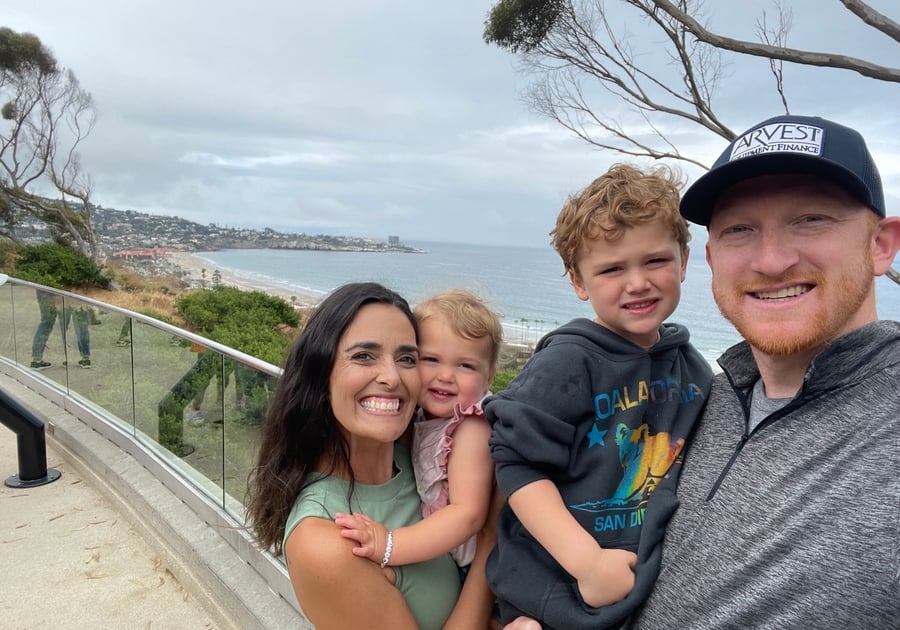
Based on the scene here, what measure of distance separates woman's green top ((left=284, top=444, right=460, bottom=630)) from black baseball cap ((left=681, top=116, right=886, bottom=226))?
1059 mm

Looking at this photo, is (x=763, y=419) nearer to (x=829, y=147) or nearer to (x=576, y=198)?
(x=829, y=147)

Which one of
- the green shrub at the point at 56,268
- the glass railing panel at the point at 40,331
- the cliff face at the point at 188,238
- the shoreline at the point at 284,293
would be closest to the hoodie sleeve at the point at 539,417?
the shoreline at the point at 284,293

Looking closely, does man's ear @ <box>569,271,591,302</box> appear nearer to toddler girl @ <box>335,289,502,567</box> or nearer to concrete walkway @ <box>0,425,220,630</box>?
toddler girl @ <box>335,289,502,567</box>

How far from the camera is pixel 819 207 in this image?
1153mm

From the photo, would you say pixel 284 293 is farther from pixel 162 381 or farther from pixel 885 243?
pixel 885 243

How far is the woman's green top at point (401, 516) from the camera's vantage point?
146 centimetres

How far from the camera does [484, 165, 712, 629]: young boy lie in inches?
50.3

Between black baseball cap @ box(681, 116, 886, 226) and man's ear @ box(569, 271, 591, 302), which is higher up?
black baseball cap @ box(681, 116, 886, 226)

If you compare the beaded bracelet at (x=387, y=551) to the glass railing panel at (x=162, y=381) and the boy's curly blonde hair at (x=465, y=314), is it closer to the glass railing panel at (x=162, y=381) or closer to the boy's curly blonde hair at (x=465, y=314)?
the boy's curly blonde hair at (x=465, y=314)

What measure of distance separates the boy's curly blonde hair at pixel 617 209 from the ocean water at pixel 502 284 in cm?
18

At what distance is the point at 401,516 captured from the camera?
159 centimetres

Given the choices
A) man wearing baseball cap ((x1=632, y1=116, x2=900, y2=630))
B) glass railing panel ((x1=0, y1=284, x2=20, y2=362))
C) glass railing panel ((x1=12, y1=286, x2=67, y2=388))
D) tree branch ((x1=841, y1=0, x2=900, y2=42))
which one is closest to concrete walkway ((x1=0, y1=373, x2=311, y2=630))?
glass railing panel ((x1=12, y1=286, x2=67, y2=388))

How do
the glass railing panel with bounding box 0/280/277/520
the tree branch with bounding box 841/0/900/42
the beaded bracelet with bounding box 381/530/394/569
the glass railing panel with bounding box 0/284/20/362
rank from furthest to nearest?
1. the glass railing panel with bounding box 0/284/20/362
2. the tree branch with bounding box 841/0/900/42
3. the glass railing panel with bounding box 0/280/277/520
4. the beaded bracelet with bounding box 381/530/394/569

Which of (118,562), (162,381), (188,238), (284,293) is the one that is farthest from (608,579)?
(188,238)
